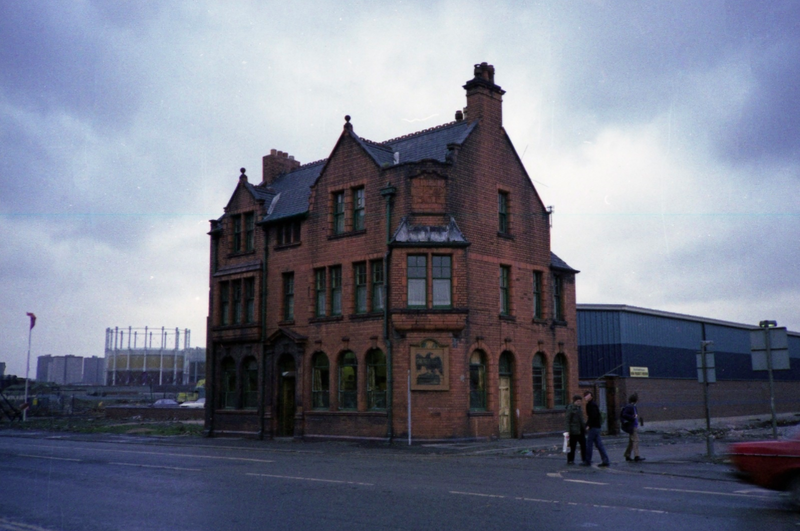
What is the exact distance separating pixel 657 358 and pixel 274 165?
24.7m

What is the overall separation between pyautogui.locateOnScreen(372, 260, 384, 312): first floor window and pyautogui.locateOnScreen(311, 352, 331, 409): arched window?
366cm

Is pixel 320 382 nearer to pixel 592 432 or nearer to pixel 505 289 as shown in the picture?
pixel 505 289

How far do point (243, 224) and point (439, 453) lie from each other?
1709cm

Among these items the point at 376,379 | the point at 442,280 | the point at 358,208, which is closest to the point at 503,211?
the point at 442,280

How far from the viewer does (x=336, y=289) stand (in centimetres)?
3125

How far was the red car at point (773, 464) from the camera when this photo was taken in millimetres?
11180

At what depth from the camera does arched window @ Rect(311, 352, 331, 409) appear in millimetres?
31000

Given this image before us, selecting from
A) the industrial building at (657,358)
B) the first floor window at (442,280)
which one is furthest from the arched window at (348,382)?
the industrial building at (657,358)

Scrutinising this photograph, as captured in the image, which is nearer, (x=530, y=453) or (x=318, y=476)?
(x=318, y=476)

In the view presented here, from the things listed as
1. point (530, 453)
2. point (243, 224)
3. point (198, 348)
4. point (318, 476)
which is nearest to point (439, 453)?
point (530, 453)

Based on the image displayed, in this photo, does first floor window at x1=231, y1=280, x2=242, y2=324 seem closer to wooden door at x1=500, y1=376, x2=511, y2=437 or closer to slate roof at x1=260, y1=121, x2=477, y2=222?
slate roof at x1=260, y1=121, x2=477, y2=222

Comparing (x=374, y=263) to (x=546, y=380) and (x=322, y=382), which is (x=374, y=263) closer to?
(x=322, y=382)

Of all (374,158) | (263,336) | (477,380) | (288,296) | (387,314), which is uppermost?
(374,158)

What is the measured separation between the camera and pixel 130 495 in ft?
41.7
